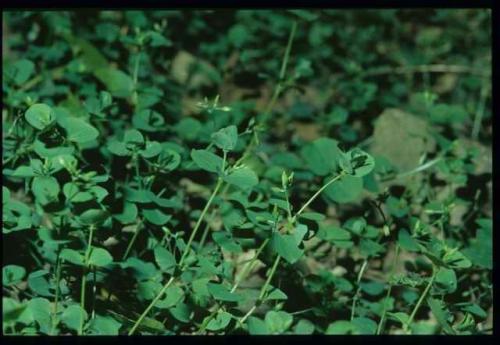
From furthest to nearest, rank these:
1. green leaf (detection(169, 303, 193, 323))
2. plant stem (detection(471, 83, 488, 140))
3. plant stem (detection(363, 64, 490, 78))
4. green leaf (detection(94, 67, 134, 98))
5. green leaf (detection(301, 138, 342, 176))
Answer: plant stem (detection(363, 64, 490, 78)) → plant stem (detection(471, 83, 488, 140)) → green leaf (detection(94, 67, 134, 98)) → green leaf (detection(301, 138, 342, 176)) → green leaf (detection(169, 303, 193, 323))

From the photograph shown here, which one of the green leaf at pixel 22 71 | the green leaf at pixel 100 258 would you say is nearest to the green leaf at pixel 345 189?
the green leaf at pixel 100 258

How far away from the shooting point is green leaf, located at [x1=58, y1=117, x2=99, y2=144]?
1.64 meters

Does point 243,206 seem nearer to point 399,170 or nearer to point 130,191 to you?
point 130,191

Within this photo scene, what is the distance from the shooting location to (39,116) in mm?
1609

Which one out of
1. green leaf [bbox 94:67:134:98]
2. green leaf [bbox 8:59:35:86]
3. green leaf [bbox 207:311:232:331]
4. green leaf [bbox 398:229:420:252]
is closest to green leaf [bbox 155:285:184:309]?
green leaf [bbox 207:311:232:331]

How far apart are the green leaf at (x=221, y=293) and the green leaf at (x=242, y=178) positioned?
0.25m

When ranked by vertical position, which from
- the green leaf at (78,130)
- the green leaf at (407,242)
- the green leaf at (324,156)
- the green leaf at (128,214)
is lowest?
the green leaf at (407,242)

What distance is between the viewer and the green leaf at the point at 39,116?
63.1 inches

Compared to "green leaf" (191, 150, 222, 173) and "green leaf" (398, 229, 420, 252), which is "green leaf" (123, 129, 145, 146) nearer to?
"green leaf" (191, 150, 222, 173)

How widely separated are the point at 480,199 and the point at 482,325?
56cm

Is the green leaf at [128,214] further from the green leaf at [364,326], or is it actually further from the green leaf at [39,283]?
the green leaf at [364,326]

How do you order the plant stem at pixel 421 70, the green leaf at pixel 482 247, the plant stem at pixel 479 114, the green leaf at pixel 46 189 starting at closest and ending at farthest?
the green leaf at pixel 46 189
the green leaf at pixel 482 247
the plant stem at pixel 479 114
the plant stem at pixel 421 70

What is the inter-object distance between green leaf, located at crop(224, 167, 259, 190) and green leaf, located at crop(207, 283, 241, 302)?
9.9 inches

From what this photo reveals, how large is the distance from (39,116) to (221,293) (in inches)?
25.6
